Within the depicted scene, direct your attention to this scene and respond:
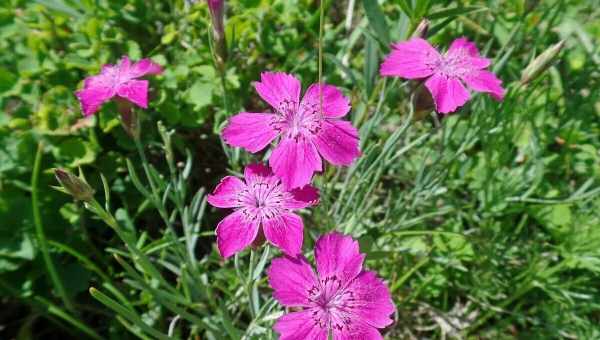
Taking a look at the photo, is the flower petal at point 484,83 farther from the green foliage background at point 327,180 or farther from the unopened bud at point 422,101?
the green foliage background at point 327,180

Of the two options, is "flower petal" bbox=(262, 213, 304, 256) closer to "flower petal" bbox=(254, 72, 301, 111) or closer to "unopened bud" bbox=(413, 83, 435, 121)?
"flower petal" bbox=(254, 72, 301, 111)

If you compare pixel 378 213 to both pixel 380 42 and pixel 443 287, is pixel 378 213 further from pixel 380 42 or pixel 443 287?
pixel 380 42

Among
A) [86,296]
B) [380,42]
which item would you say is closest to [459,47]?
[380,42]

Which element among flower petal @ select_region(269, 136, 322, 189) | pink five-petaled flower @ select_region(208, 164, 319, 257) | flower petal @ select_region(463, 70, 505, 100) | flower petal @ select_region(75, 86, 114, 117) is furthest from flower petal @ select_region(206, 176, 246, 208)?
flower petal @ select_region(463, 70, 505, 100)

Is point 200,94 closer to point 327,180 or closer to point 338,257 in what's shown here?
point 327,180

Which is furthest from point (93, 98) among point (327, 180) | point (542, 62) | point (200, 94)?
point (542, 62)

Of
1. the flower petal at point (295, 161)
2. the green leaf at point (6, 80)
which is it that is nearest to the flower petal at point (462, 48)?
the flower petal at point (295, 161)
